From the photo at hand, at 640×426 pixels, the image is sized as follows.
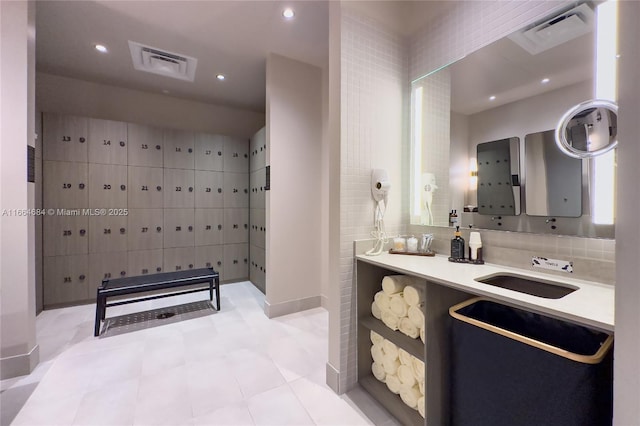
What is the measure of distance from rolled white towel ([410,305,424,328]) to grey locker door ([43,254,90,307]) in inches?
156

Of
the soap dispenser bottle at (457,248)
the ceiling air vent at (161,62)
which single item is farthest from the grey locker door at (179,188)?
the soap dispenser bottle at (457,248)

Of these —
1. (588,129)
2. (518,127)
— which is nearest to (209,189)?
(518,127)

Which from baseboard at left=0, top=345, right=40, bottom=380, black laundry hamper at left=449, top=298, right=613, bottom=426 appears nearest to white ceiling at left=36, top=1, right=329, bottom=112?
black laundry hamper at left=449, top=298, right=613, bottom=426

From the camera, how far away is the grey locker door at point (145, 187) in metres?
3.58

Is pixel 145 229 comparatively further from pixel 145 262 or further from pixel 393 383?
pixel 393 383

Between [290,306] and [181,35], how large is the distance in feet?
10.4

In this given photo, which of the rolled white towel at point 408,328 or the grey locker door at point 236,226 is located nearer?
the rolled white towel at point 408,328

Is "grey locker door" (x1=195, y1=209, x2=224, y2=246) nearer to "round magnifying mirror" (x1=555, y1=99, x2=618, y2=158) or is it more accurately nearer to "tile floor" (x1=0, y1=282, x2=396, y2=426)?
"tile floor" (x1=0, y1=282, x2=396, y2=426)

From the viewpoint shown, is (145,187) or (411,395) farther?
(145,187)

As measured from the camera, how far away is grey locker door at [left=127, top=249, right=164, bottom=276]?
3.57 m

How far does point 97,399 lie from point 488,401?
7.49 ft

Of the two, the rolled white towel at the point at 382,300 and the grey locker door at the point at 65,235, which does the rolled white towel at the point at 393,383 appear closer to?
the rolled white towel at the point at 382,300

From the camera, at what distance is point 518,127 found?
145 cm

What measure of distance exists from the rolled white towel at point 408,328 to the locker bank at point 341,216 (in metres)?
0.03
